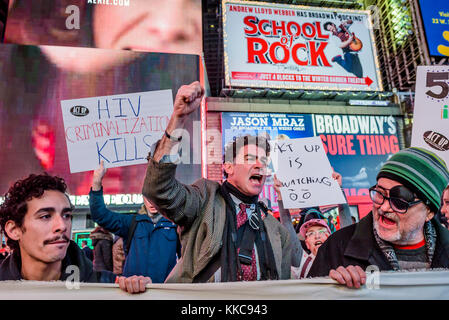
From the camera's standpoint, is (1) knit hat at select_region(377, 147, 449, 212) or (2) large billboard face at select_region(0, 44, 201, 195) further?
(2) large billboard face at select_region(0, 44, 201, 195)

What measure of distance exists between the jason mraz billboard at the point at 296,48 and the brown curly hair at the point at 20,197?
432 inches

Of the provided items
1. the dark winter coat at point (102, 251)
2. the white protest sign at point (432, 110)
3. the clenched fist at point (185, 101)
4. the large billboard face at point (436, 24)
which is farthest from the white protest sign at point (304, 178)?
the large billboard face at point (436, 24)

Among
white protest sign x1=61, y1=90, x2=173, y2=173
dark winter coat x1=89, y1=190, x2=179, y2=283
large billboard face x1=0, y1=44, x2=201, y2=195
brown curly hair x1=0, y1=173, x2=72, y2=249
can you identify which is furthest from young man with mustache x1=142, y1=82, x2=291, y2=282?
large billboard face x1=0, y1=44, x2=201, y2=195

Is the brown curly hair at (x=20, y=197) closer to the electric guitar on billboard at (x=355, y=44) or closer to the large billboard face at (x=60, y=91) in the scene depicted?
the large billboard face at (x=60, y=91)

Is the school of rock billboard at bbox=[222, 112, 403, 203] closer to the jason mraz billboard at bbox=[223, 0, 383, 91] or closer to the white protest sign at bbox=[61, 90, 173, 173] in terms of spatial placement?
the jason mraz billboard at bbox=[223, 0, 383, 91]

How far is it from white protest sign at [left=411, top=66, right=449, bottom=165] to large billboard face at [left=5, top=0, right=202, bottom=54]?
33.8 ft

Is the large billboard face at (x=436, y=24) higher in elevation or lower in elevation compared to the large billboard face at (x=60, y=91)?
higher

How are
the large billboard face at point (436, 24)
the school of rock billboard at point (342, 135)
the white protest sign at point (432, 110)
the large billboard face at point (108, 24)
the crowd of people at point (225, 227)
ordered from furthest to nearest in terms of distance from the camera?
1. the large billboard face at point (436, 24)
2. the school of rock billboard at point (342, 135)
3. the large billboard face at point (108, 24)
4. the white protest sign at point (432, 110)
5. the crowd of people at point (225, 227)

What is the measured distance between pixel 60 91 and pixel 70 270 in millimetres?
10278

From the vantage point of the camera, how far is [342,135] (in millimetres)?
13266

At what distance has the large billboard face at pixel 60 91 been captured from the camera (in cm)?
1027

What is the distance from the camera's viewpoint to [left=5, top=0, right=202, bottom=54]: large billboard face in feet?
38.7

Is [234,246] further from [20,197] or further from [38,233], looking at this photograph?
[20,197]
